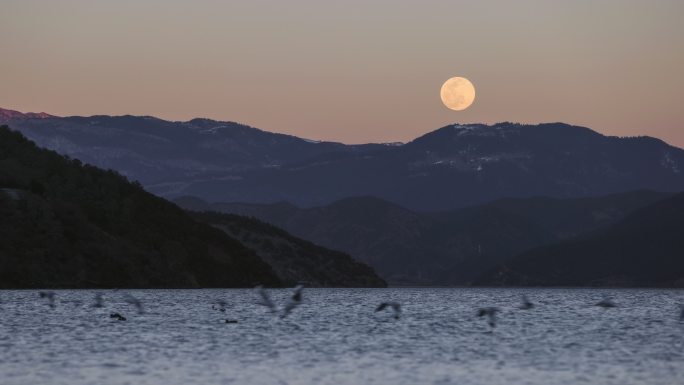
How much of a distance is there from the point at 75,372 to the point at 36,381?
16.1ft

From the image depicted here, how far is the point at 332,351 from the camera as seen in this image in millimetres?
81812

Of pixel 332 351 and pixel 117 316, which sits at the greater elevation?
pixel 117 316

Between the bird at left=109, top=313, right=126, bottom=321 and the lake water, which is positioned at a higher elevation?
the bird at left=109, top=313, right=126, bottom=321

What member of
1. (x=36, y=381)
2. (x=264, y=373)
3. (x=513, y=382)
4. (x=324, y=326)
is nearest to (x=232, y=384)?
→ (x=264, y=373)

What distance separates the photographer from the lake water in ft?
213

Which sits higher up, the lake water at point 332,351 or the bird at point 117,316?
the bird at point 117,316

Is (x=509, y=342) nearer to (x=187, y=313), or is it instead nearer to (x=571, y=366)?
(x=571, y=366)

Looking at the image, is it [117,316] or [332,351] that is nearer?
[332,351]

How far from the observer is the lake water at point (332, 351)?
2552 inches

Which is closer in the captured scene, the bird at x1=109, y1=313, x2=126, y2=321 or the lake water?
the lake water

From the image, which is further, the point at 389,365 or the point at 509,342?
the point at 509,342

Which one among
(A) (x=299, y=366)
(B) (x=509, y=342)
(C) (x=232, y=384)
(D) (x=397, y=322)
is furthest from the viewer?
(D) (x=397, y=322)

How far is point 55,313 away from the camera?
449 feet

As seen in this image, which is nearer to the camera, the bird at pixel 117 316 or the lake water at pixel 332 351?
the lake water at pixel 332 351
